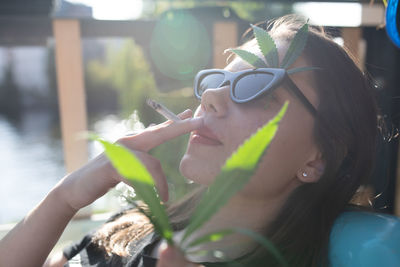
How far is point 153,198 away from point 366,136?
867 mm

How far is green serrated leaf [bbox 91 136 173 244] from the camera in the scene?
444 millimetres

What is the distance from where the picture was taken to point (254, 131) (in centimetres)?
99

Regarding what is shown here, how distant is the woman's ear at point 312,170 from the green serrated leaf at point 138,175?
0.72 m

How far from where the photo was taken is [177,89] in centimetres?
360

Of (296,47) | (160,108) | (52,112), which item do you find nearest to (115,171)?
(160,108)

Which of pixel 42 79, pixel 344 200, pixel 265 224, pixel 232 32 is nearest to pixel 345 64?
pixel 344 200

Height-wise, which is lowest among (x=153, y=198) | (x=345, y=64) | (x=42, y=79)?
(x=42, y=79)

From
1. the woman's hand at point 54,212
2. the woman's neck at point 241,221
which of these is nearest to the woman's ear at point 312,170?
the woman's neck at point 241,221

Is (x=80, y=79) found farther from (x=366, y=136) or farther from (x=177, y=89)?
(x=366, y=136)

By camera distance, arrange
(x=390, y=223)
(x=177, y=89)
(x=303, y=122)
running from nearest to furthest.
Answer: (x=390, y=223) → (x=303, y=122) → (x=177, y=89)

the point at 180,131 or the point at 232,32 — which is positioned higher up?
the point at 232,32

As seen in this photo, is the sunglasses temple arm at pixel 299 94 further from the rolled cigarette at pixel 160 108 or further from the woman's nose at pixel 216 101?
the rolled cigarette at pixel 160 108

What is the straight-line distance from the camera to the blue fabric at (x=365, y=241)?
83 centimetres

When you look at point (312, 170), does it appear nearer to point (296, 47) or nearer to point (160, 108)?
point (296, 47)
